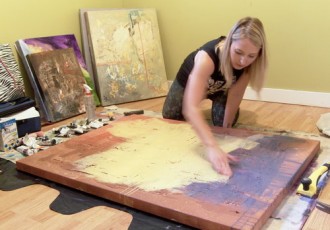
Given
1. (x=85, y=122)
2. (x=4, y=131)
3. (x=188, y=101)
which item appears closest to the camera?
(x=188, y=101)

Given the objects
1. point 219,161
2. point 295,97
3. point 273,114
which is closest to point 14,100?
point 219,161

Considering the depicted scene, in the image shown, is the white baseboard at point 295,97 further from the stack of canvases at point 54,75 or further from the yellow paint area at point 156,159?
the stack of canvases at point 54,75

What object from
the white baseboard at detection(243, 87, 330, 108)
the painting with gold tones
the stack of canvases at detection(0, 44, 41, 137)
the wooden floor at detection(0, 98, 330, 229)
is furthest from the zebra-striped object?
the white baseboard at detection(243, 87, 330, 108)

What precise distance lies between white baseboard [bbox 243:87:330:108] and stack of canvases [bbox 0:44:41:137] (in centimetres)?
159

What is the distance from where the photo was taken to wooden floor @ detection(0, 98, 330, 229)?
85.4 inches

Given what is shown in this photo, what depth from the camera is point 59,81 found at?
2506mm

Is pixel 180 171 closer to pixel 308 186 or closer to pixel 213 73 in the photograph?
pixel 308 186

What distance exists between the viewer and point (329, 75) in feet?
8.07

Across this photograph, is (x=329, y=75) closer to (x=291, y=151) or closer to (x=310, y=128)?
(x=310, y=128)

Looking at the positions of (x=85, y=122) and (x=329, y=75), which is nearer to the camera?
(x=85, y=122)

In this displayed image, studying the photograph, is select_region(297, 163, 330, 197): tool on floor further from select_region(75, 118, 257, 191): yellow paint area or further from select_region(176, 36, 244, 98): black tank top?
select_region(176, 36, 244, 98): black tank top

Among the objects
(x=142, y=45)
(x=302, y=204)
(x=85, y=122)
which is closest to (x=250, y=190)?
(x=302, y=204)

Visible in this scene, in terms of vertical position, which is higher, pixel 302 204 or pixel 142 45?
pixel 142 45

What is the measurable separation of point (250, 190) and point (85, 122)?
4.37ft
